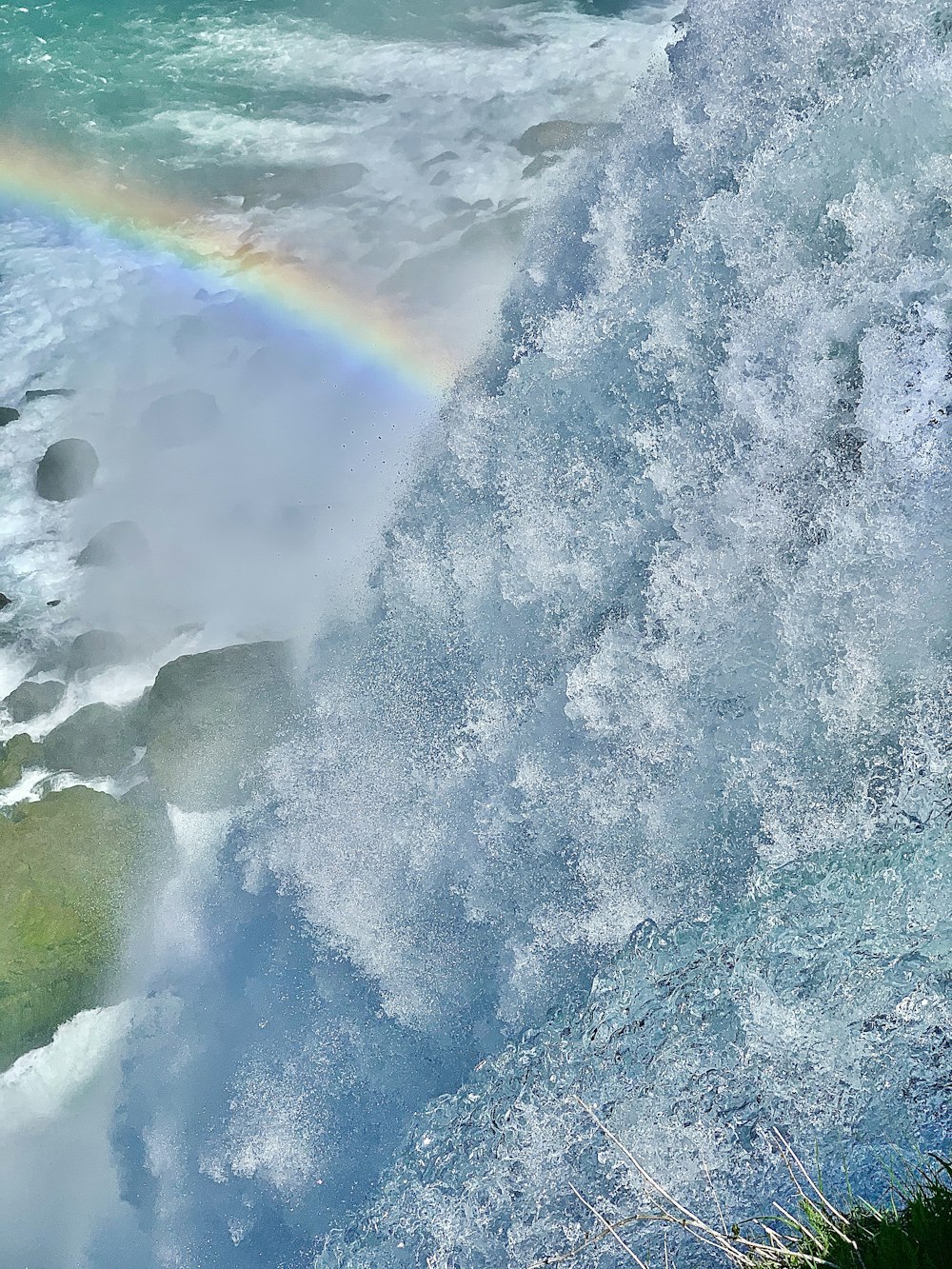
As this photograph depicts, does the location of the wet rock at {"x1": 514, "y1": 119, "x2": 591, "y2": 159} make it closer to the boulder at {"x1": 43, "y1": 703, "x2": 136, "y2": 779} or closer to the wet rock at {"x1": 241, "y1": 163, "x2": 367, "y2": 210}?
the wet rock at {"x1": 241, "y1": 163, "x2": 367, "y2": 210}

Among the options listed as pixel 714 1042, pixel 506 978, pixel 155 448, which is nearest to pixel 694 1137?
pixel 714 1042

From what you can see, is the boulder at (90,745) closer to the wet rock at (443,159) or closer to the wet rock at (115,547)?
the wet rock at (115,547)

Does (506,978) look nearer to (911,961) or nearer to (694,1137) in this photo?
(694,1137)

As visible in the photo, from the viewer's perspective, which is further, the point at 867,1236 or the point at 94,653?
the point at 94,653

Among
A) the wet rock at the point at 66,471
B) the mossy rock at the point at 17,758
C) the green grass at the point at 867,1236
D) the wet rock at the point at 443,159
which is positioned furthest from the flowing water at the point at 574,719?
the wet rock at the point at 443,159

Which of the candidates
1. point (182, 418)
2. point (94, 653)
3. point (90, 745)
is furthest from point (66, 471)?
point (90, 745)

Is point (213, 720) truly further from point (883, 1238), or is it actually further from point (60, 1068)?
point (883, 1238)

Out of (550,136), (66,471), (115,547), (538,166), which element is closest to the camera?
(115,547)
